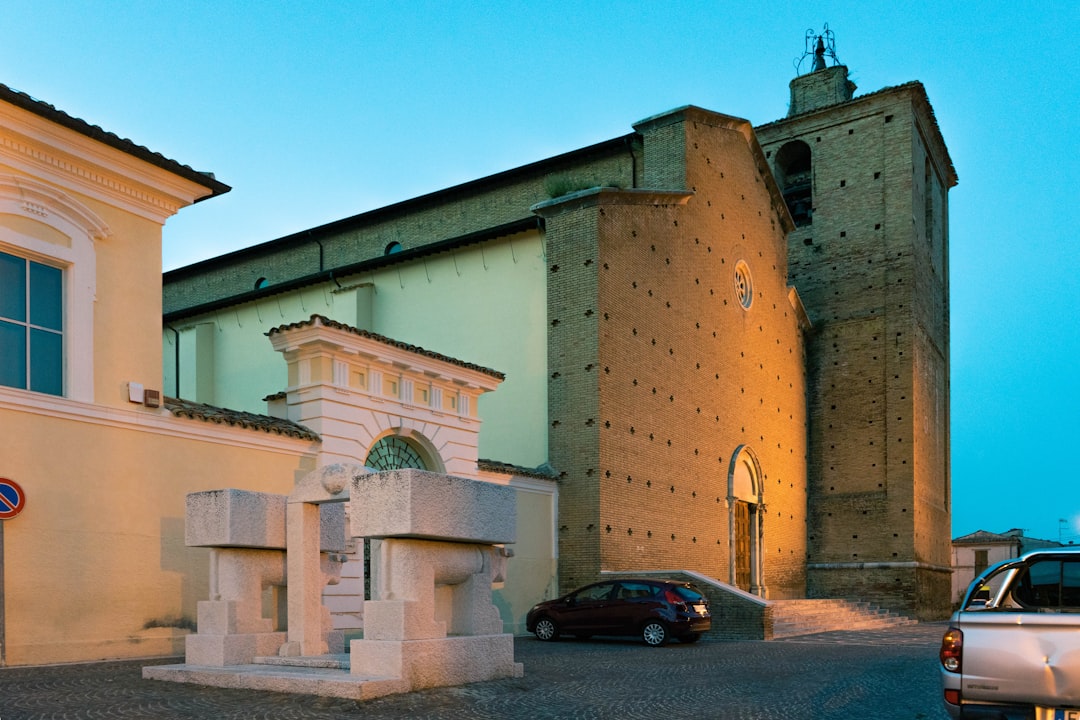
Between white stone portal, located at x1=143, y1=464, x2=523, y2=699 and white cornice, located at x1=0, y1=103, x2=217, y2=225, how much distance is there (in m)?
4.87

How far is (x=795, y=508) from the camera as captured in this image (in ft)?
99.7

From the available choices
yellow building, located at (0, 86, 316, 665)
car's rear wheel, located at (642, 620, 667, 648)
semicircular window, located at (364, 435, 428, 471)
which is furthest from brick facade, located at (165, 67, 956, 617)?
yellow building, located at (0, 86, 316, 665)

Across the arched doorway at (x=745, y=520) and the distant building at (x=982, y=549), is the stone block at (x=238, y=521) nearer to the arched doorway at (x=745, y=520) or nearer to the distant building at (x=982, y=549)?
the arched doorway at (x=745, y=520)

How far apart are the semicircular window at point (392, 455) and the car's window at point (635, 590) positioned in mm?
4049

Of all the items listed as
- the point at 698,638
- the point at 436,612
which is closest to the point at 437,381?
the point at 698,638

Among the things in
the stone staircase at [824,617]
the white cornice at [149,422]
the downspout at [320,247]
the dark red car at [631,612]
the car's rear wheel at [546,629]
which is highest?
the downspout at [320,247]

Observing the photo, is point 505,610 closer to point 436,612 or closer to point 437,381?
point 437,381

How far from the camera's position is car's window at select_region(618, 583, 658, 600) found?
680 inches

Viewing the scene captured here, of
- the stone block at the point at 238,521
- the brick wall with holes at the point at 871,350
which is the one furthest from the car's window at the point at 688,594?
the brick wall with holes at the point at 871,350

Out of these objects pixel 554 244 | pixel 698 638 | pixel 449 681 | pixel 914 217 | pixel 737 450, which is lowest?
pixel 698 638

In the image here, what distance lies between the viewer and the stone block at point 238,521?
10828mm

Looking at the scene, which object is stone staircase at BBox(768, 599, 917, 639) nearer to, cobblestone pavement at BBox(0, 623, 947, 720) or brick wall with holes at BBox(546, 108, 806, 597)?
brick wall with holes at BBox(546, 108, 806, 597)

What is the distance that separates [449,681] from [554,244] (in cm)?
1276

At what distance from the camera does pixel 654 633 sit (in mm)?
16938
